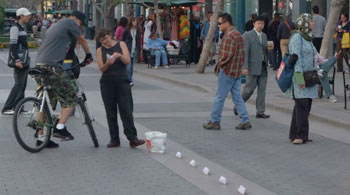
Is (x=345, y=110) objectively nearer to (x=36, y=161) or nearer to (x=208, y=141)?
(x=208, y=141)

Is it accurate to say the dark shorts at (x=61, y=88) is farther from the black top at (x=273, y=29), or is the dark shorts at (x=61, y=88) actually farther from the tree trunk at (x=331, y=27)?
the black top at (x=273, y=29)

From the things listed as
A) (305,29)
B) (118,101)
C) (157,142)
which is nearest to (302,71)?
(305,29)

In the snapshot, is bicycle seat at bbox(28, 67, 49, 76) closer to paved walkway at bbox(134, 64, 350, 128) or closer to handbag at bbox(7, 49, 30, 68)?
handbag at bbox(7, 49, 30, 68)

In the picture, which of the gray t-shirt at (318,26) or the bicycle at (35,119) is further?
the gray t-shirt at (318,26)

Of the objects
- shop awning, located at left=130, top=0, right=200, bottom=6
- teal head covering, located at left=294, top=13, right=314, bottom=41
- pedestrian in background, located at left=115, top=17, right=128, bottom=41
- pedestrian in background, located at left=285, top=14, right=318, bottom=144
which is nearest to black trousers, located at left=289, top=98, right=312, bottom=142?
pedestrian in background, located at left=285, top=14, right=318, bottom=144

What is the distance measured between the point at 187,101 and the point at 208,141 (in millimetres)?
5443

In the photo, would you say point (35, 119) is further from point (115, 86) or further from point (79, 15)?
point (79, 15)

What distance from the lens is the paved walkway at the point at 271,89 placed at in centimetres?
1358

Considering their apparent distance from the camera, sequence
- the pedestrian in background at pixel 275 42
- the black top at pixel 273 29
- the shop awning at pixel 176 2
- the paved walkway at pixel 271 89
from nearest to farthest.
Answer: the paved walkway at pixel 271 89 → the pedestrian in background at pixel 275 42 → the black top at pixel 273 29 → the shop awning at pixel 176 2

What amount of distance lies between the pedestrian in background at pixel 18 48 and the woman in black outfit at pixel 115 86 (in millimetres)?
3241

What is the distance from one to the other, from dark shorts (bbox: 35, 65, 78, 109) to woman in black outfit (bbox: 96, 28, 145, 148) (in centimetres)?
42

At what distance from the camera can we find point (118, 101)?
412 inches

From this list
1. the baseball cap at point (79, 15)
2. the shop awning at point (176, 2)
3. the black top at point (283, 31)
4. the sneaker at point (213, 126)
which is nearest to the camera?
the baseball cap at point (79, 15)

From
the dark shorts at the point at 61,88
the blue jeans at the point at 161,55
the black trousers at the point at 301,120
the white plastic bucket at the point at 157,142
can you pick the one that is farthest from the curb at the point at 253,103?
the dark shorts at the point at 61,88
